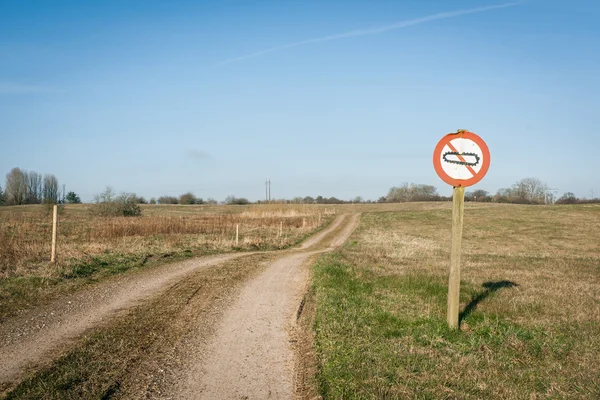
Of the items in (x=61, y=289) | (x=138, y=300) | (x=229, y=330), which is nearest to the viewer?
(x=229, y=330)

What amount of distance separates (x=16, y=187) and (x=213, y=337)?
107 meters

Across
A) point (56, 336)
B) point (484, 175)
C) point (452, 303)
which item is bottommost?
point (56, 336)

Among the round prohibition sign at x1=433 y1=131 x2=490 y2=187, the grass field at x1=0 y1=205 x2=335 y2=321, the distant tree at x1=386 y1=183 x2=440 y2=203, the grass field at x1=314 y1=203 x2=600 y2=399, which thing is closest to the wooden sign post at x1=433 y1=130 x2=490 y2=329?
the round prohibition sign at x1=433 y1=131 x2=490 y2=187

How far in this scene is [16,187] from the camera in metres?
97.1

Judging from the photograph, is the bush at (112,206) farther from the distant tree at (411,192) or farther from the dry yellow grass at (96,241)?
the distant tree at (411,192)

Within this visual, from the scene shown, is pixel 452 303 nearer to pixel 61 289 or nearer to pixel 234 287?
pixel 234 287

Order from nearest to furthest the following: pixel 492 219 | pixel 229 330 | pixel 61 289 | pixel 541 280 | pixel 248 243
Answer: pixel 229 330
pixel 61 289
pixel 541 280
pixel 248 243
pixel 492 219

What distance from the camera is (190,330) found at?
750cm

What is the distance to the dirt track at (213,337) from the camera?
5.35 m

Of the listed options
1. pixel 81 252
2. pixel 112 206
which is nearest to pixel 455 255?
pixel 81 252

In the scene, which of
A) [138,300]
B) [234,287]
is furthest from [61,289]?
[234,287]

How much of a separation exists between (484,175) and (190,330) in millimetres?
5218

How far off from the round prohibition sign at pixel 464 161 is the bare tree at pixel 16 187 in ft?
343

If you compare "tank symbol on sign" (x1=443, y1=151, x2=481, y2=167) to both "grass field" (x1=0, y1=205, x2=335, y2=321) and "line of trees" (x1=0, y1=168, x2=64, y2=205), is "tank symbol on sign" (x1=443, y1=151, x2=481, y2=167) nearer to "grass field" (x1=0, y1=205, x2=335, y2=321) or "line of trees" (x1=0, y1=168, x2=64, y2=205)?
"grass field" (x1=0, y1=205, x2=335, y2=321)
